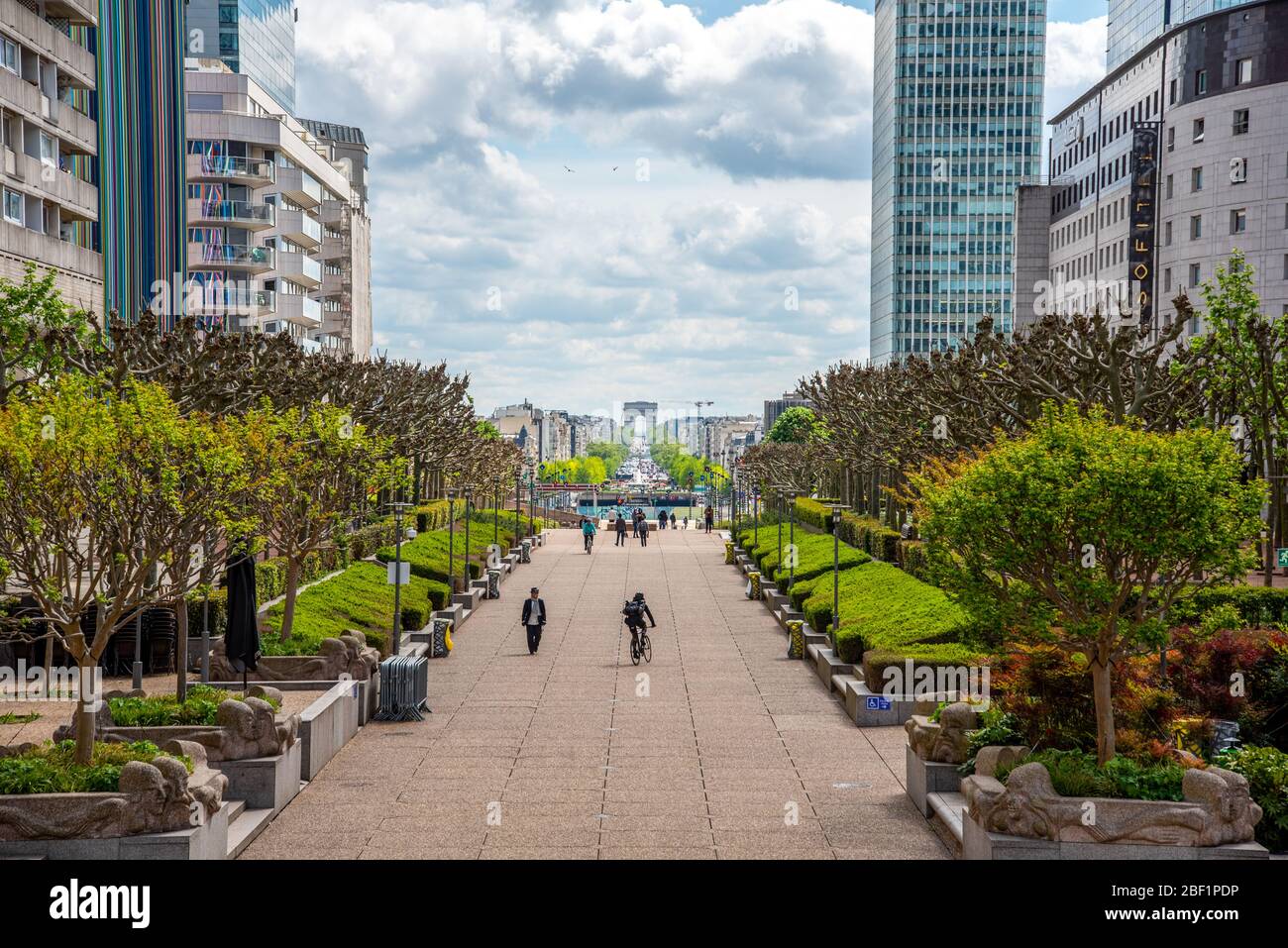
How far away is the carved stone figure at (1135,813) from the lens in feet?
47.2

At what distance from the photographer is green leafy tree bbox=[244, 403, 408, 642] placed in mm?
25922

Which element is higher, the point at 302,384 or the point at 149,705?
the point at 302,384

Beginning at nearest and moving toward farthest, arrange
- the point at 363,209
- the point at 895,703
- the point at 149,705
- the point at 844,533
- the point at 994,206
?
the point at 149,705, the point at 895,703, the point at 844,533, the point at 363,209, the point at 994,206

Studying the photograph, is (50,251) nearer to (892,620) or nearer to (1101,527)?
(892,620)

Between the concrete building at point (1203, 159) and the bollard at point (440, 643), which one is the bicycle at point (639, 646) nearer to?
the bollard at point (440, 643)

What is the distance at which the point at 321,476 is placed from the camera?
2872 centimetres

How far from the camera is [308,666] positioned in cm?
2434

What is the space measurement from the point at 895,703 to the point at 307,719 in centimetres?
1014

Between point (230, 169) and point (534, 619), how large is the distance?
49.7m

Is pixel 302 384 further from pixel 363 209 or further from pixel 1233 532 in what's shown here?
pixel 363 209

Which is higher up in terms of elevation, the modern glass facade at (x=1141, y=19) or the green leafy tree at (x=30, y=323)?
the modern glass facade at (x=1141, y=19)

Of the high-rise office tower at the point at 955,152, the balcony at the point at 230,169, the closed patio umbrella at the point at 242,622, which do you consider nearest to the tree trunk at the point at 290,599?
the closed patio umbrella at the point at 242,622

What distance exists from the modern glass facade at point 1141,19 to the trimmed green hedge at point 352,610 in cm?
6664
